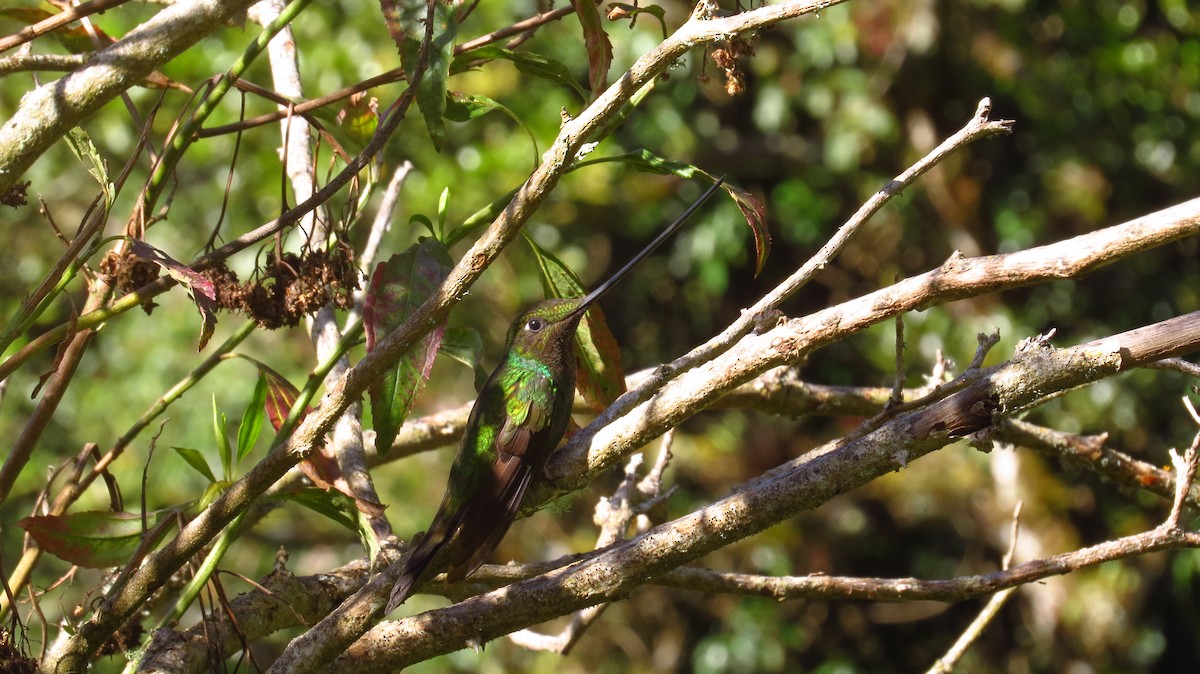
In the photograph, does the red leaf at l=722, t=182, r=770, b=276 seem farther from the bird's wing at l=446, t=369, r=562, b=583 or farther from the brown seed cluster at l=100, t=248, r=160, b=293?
the brown seed cluster at l=100, t=248, r=160, b=293

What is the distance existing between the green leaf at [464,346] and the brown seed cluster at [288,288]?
0.19 metres

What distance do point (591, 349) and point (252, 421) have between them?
625mm

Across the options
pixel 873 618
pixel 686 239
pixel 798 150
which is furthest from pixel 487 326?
pixel 873 618

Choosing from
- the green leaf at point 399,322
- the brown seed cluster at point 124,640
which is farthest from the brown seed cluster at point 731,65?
the brown seed cluster at point 124,640

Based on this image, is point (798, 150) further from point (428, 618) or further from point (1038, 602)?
point (428, 618)

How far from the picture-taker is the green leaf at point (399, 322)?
5.91ft

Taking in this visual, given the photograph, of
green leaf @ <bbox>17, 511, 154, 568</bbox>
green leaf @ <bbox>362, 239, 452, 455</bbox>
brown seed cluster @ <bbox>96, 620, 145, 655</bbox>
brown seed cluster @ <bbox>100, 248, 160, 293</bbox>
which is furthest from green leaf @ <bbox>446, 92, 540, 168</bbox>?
brown seed cluster @ <bbox>96, 620, 145, 655</bbox>

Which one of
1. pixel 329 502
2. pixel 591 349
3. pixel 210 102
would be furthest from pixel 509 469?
pixel 210 102

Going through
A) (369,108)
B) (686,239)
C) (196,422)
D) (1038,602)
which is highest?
(196,422)

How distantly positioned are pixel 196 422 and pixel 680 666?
339 centimetres

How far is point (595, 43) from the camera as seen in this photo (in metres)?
1.84

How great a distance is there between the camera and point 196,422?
6379 mm

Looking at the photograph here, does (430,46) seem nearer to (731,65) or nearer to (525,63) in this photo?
(525,63)

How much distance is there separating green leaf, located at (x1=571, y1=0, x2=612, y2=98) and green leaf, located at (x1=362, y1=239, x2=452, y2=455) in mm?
372
